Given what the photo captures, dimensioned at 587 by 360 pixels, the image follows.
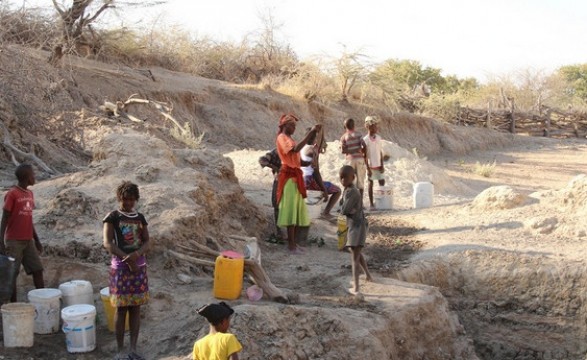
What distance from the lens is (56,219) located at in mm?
6172

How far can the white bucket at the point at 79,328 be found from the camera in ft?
15.0

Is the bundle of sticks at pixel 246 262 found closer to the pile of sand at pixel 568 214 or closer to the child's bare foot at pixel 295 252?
the child's bare foot at pixel 295 252

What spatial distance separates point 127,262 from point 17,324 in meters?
0.86

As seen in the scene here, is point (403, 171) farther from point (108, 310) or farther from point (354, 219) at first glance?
point (108, 310)

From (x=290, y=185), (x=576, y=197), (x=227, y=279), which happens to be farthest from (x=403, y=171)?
(x=227, y=279)

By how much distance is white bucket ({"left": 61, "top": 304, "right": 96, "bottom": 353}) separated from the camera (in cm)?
456

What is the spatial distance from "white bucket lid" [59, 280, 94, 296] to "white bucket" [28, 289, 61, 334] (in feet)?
0.31

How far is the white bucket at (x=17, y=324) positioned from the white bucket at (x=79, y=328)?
22 cm

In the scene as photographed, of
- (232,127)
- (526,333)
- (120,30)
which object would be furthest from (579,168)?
(526,333)

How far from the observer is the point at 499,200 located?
8508 millimetres

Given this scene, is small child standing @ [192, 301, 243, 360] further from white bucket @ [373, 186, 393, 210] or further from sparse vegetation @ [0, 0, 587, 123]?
sparse vegetation @ [0, 0, 587, 123]

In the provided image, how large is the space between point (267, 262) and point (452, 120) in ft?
59.2

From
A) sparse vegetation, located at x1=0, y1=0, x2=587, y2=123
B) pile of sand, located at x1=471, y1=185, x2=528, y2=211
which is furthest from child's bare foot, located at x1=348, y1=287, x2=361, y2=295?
sparse vegetation, located at x1=0, y1=0, x2=587, y2=123

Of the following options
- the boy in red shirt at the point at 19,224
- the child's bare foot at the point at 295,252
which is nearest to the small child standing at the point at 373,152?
the child's bare foot at the point at 295,252
